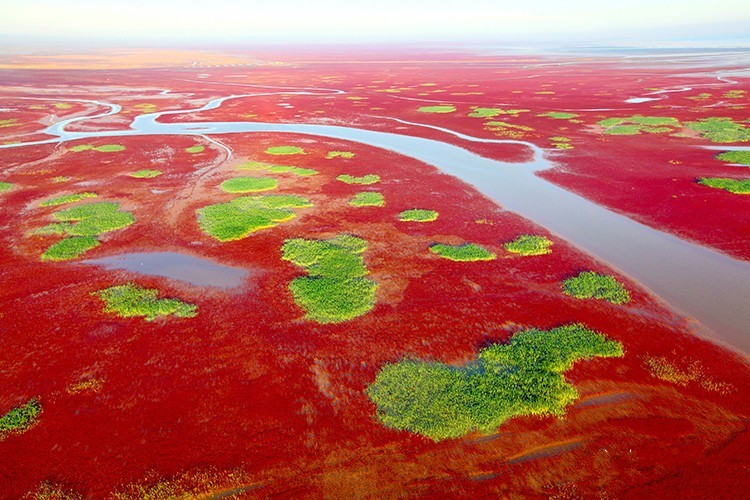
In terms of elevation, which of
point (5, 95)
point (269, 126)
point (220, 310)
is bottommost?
point (220, 310)

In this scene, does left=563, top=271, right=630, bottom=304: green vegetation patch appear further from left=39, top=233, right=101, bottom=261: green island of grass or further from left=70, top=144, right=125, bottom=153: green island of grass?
left=70, top=144, right=125, bottom=153: green island of grass

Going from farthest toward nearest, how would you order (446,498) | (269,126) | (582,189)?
(269,126)
(582,189)
(446,498)

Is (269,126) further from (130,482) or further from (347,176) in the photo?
(130,482)

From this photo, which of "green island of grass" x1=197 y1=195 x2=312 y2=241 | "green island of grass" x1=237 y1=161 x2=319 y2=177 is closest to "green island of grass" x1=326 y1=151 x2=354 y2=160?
"green island of grass" x1=237 y1=161 x2=319 y2=177

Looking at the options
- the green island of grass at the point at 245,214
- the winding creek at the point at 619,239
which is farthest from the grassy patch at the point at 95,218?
the winding creek at the point at 619,239

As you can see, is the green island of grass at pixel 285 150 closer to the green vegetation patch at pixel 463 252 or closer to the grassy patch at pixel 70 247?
the grassy patch at pixel 70 247

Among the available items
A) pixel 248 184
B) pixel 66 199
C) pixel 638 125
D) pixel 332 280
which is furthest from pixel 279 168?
pixel 638 125

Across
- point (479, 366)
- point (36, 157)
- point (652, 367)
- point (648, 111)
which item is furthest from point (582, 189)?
point (36, 157)
